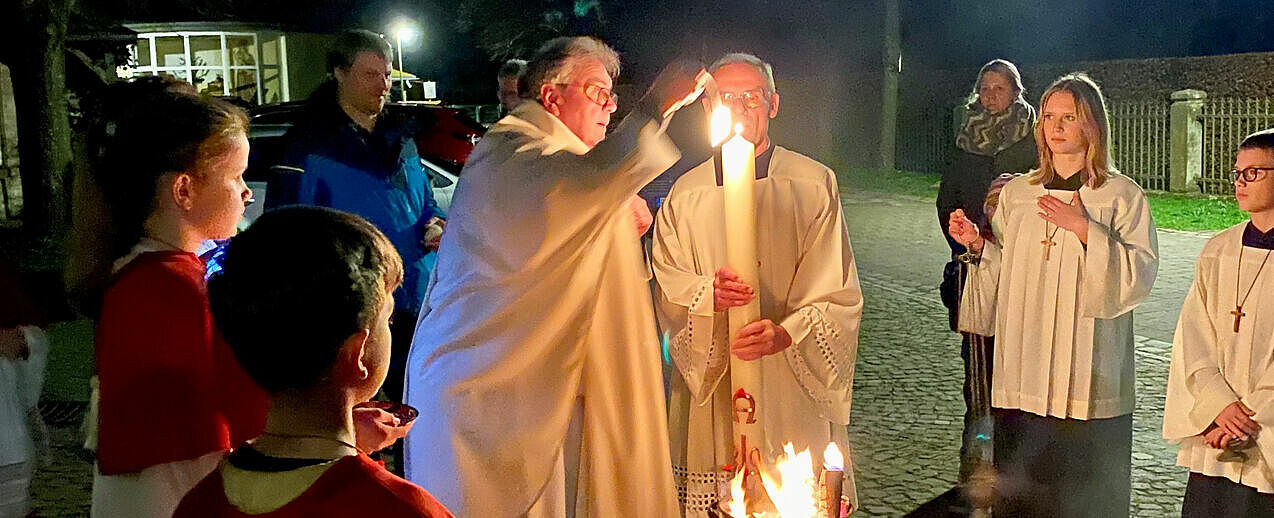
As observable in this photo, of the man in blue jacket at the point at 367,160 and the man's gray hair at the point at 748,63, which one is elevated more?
the man's gray hair at the point at 748,63

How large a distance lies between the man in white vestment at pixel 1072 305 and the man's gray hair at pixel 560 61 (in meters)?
1.83

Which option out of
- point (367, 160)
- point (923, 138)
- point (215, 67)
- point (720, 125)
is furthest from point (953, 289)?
point (215, 67)

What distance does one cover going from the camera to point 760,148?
13.3ft

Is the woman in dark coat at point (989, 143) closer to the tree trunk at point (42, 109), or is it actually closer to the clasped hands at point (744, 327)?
the clasped hands at point (744, 327)

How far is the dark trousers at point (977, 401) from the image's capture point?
5023mm

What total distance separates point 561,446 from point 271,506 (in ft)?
5.56

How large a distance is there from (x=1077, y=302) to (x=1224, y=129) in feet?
50.0

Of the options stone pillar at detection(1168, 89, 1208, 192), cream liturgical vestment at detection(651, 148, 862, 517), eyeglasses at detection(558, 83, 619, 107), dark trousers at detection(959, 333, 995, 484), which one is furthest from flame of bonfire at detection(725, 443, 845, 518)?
stone pillar at detection(1168, 89, 1208, 192)

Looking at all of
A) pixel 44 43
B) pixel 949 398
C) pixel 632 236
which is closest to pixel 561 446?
pixel 632 236

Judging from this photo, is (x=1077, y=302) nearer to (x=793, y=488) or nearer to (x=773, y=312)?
(x=773, y=312)

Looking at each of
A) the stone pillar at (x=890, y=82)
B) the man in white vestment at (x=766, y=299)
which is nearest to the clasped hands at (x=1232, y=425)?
the man in white vestment at (x=766, y=299)

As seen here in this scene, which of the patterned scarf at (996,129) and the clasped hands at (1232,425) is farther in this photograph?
the patterned scarf at (996,129)

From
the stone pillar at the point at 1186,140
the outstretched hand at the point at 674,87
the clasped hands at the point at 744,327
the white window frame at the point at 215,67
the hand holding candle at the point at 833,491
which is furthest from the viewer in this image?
the white window frame at the point at 215,67

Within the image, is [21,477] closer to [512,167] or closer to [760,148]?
[512,167]
